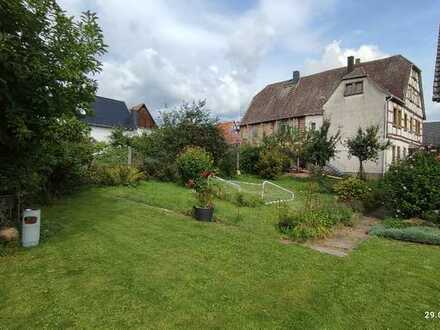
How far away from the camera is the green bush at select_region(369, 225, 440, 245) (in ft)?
21.1

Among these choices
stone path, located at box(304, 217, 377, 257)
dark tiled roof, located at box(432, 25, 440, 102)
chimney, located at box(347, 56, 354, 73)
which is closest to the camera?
stone path, located at box(304, 217, 377, 257)

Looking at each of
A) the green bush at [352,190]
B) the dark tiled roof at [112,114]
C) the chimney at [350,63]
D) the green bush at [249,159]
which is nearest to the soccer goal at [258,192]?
the green bush at [352,190]

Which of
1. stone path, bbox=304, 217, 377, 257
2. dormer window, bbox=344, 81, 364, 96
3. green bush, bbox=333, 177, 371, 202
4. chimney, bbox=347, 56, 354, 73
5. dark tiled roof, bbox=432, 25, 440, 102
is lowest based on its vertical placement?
stone path, bbox=304, 217, 377, 257

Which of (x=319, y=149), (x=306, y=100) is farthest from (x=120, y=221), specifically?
(x=306, y=100)

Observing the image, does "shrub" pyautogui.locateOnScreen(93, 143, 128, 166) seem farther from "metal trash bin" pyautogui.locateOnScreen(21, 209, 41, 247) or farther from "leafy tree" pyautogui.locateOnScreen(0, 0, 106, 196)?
"metal trash bin" pyautogui.locateOnScreen(21, 209, 41, 247)

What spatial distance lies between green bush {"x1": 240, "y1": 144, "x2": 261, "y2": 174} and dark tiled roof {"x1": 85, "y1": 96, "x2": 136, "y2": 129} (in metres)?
15.8

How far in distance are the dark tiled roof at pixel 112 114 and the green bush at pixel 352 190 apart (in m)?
25.2

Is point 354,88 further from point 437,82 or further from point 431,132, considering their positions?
point 431,132

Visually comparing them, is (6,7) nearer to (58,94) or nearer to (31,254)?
(58,94)

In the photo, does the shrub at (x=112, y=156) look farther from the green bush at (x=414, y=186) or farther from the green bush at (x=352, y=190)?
the green bush at (x=414, y=186)

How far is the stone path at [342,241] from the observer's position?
18.7 feet

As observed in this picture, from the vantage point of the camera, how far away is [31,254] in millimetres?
4672

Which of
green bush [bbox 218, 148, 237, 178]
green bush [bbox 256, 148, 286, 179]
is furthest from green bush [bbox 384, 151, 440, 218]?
green bush [bbox 256, 148, 286, 179]

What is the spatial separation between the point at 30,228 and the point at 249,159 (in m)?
17.0
